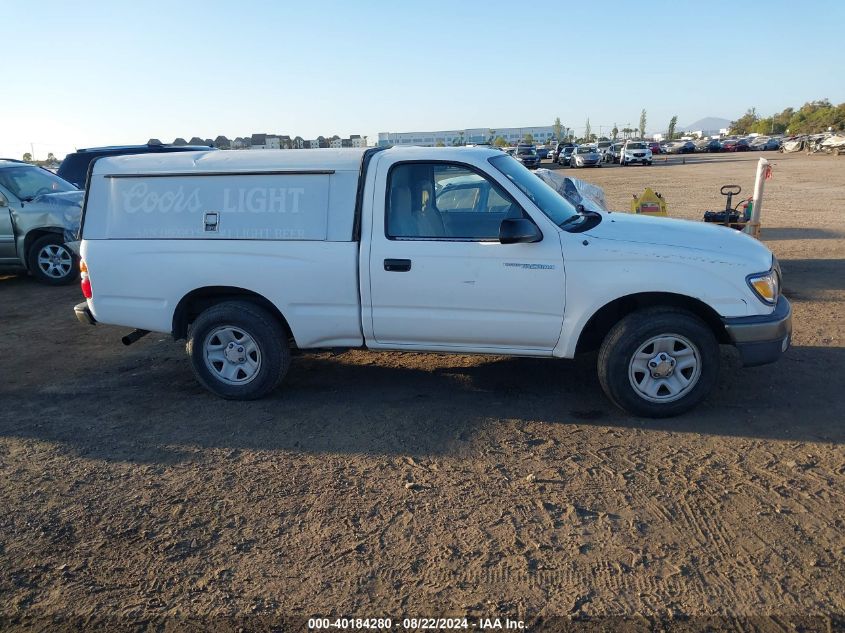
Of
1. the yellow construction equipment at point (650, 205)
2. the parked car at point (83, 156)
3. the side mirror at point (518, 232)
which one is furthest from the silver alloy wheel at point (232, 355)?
the parked car at point (83, 156)

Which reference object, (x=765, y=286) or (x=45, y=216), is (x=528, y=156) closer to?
(x=45, y=216)

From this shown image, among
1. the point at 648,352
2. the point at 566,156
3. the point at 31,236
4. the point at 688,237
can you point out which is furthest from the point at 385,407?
the point at 566,156

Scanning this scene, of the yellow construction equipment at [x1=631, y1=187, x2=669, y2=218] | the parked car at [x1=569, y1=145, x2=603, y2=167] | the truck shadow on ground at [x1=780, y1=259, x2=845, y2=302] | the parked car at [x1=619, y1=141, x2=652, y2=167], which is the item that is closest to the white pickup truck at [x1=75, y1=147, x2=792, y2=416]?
the truck shadow on ground at [x1=780, y1=259, x2=845, y2=302]

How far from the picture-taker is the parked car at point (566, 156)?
174 ft

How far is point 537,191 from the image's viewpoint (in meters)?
5.21

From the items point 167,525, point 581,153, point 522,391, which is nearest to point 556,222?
point 522,391

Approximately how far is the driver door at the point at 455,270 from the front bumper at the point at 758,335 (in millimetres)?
1168

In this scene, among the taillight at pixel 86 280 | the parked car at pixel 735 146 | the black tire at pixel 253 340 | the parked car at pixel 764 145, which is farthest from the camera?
the parked car at pixel 764 145

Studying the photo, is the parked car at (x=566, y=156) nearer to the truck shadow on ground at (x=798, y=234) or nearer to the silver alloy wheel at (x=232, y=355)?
the truck shadow on ground at (x=798, y=234)

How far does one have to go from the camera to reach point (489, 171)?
500 cm

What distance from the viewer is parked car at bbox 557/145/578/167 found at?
52947 mm

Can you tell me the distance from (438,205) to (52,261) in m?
7.66

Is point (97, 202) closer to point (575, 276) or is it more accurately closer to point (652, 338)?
point (575, 276)

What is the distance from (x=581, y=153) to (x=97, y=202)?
50.7 metres
